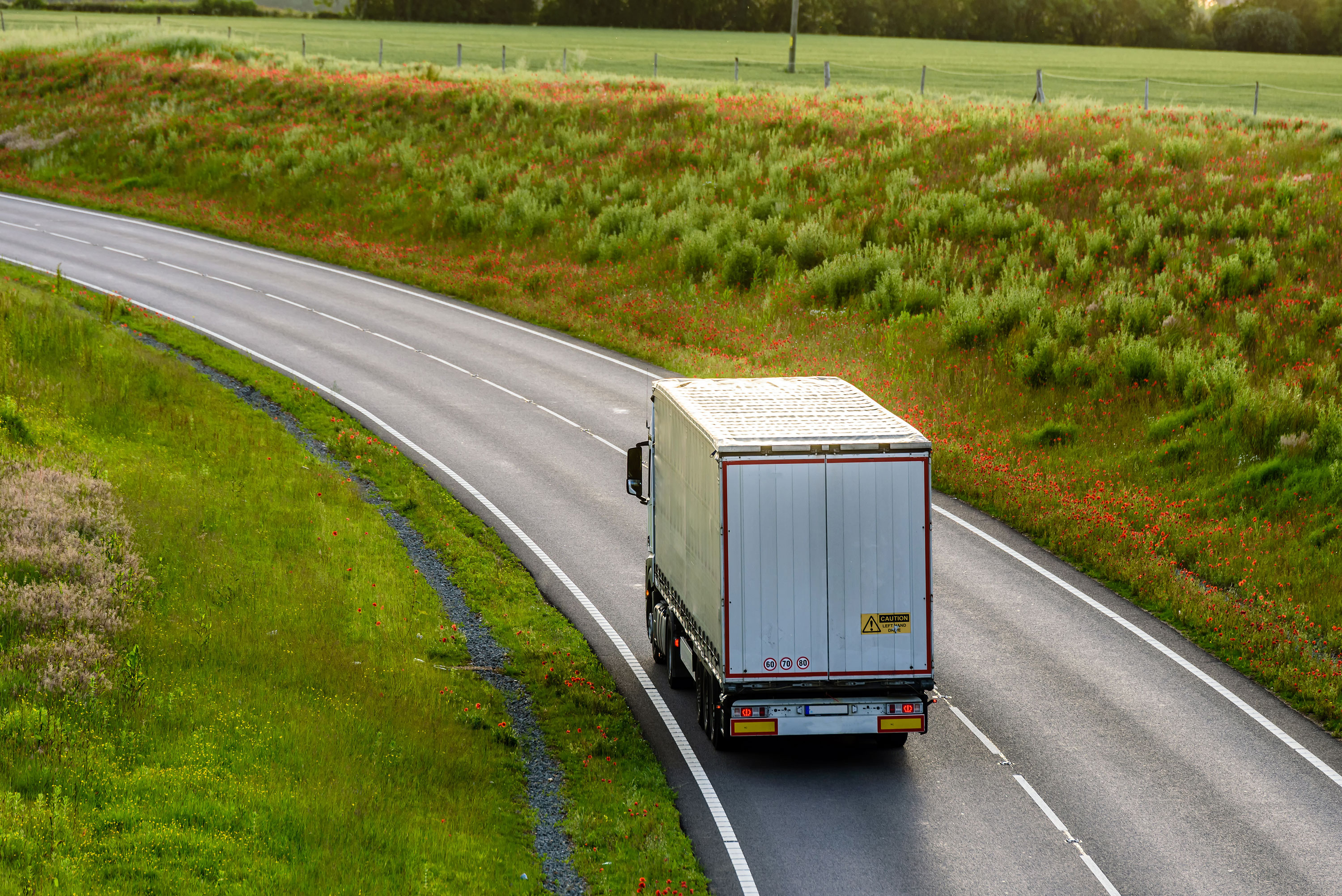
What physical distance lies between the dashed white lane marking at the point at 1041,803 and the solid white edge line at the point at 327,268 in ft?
48.5

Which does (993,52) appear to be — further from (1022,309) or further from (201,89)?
(1022,309)

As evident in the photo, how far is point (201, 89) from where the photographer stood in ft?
193

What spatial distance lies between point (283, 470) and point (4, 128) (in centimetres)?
4507

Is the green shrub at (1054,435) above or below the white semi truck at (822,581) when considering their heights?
below

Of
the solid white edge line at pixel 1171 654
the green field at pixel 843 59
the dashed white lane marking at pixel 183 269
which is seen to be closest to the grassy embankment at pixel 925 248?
the solid white edge line at pixel 1171 654

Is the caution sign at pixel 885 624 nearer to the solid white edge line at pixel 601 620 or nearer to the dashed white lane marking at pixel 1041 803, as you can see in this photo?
the dashed white lane marking at pixel 1041 803

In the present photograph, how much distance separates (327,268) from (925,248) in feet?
64.9

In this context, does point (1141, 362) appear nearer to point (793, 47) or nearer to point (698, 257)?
point (698, 257)

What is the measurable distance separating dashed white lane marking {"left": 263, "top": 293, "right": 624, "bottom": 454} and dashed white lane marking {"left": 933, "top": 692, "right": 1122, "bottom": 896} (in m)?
11.2

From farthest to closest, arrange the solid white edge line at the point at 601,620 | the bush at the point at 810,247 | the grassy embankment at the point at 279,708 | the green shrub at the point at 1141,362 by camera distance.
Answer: the bush at the point at 810,247 → the green shrub at the point at 1141,362 → the solid white edge line at the point at 601,620 → the grassy embankment at the point at 279,708

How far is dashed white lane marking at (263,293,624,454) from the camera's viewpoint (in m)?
26.3

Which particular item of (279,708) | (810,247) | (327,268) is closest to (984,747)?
(279,708)

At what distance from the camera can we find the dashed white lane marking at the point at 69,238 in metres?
41.5

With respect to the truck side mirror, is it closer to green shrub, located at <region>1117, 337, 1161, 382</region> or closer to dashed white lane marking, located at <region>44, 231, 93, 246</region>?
green shrub, located at <region>1117, 337, 1161, 382</region>
